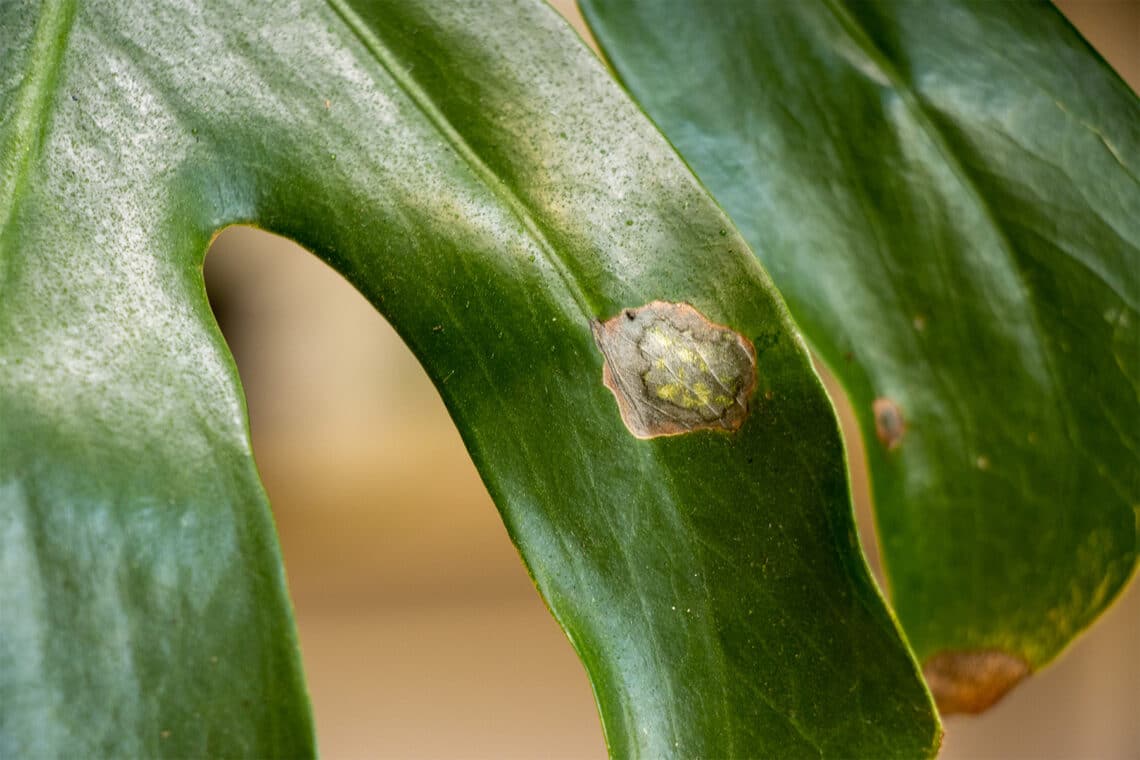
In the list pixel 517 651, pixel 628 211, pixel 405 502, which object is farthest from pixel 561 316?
pixel 517 651

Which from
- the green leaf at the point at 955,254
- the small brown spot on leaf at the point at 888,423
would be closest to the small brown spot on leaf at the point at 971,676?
the green leaf at the point at 955,254

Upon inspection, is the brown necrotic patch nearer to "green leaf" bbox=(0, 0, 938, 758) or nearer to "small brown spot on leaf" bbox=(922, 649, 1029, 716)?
"green leaf" bbox=(0, 0, 938, 758)

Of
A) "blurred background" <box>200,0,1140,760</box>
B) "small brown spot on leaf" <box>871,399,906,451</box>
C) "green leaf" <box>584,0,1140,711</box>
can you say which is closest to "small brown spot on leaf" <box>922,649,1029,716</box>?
"green leaf" <box>584,0,1140,711</box>

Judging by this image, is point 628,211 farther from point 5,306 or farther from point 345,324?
point 345,324

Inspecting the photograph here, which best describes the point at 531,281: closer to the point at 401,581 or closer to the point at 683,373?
the point at 683,373

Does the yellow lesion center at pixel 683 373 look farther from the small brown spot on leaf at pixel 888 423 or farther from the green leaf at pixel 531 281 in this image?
the small brown spot on leaf at pixel 888 423
